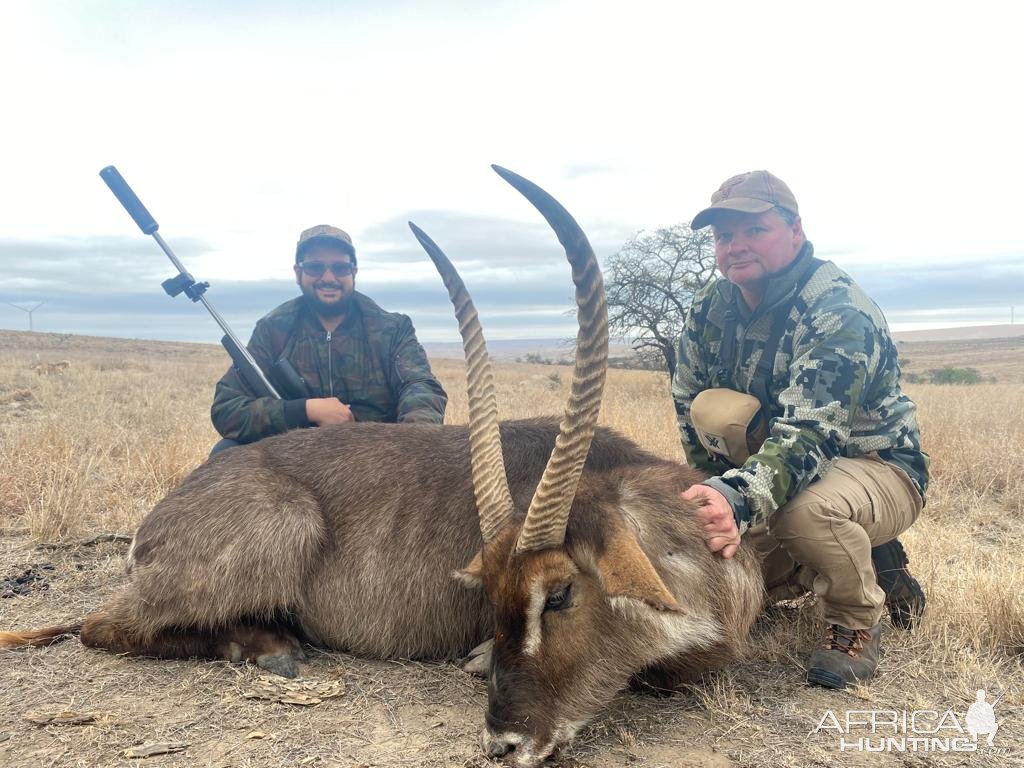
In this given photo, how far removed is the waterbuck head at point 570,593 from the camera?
2.63m

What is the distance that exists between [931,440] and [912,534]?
352 centimetres

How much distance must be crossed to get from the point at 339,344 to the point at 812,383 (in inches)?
151

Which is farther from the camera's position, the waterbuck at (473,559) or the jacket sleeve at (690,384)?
the jacket sleeve at (690,384)

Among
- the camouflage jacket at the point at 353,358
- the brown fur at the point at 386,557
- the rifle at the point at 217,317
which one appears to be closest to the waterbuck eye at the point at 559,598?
the brown fur at the point at 386,557

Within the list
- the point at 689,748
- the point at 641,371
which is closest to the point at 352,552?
the point at 689,748

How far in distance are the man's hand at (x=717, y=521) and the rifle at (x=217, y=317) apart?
12.3 feet

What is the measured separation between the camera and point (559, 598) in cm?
282

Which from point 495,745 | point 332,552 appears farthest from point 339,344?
point 495,745

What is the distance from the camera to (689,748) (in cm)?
285

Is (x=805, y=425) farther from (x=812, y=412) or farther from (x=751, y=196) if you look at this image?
(x=751, y=196)

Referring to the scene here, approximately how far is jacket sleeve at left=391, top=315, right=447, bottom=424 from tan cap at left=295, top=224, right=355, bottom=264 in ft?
2.54

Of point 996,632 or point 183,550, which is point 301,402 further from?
point 996,632

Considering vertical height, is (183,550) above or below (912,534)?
above

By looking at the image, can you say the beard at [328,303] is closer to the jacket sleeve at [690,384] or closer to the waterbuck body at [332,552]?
the waterbuck body at [332,552]
